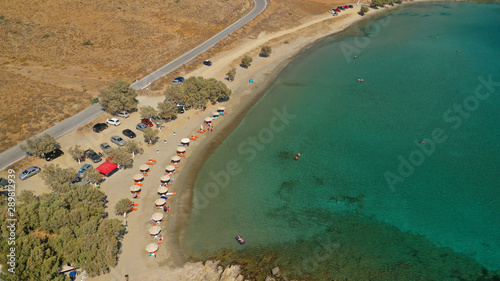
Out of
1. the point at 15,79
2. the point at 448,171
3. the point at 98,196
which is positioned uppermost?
the point at 448,171

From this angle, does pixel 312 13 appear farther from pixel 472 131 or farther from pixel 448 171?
pixel 448 171

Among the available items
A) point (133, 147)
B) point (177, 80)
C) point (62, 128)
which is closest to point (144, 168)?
point (133, 147)

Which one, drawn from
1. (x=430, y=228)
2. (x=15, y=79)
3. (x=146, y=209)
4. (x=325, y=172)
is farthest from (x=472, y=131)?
(x=15, y=79)

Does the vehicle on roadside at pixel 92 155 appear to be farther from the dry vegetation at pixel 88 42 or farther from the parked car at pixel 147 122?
the dry vegetation at pixel 88 42

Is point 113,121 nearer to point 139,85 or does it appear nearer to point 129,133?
point 129,133

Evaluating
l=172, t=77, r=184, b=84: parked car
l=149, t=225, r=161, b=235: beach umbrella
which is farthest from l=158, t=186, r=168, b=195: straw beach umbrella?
l=172, t=77, r=184, b=84: parked car

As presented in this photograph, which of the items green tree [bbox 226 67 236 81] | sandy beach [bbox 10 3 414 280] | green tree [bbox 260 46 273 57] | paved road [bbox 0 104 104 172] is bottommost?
paved road [bbox 0 104 104 172]

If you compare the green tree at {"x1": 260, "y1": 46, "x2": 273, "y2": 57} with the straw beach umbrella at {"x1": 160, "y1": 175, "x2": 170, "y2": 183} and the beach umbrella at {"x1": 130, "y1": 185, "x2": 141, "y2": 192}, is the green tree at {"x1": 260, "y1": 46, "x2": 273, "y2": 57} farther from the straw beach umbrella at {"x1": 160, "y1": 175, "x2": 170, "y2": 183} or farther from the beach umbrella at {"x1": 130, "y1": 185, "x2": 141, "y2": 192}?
the beach umbrella at {"x1": 130, "y1": 185, "x2": 141, "y2": 192}
